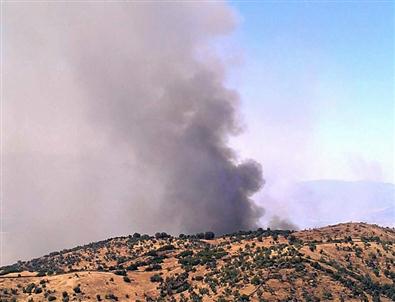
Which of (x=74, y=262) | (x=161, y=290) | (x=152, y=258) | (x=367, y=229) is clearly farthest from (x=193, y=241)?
(x=367, y=229)

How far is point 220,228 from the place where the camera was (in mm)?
160500

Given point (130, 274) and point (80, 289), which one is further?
point (130, 274)

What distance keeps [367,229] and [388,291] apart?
149 feet

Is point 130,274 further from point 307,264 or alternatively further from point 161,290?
point 307,264

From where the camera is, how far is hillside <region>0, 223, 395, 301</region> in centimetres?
7244

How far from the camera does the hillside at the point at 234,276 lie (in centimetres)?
7244

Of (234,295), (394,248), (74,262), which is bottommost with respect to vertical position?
(234,295)

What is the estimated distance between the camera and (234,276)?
7744 cm

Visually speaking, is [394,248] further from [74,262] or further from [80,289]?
[74,262]

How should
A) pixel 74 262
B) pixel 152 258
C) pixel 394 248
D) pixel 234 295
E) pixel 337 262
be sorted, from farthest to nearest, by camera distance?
pixel 74 262, pixel 152 258, pixel 394 248, pixel 337 262, pixel 234 295

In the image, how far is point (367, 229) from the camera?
119m

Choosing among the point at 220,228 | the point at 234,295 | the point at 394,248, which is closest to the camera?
the point at 234,295

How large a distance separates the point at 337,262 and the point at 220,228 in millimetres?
78175

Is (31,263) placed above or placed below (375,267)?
above
